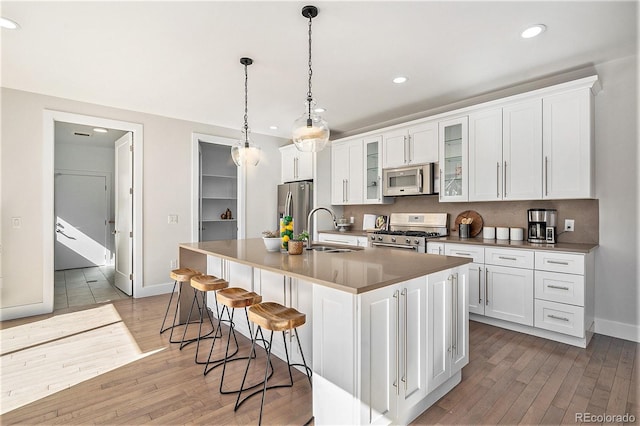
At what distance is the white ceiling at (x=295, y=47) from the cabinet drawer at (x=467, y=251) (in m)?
1.78

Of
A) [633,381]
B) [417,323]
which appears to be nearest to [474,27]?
[417,323]

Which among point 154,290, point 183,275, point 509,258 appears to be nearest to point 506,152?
point 509,258

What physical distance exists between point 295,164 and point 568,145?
387cm

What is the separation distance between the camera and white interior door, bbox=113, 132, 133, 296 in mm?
4594

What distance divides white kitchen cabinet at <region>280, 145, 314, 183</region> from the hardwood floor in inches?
132

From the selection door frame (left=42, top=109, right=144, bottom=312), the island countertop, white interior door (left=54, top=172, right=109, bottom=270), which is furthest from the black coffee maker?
white interior door (left=54, top=172, right=109, bottom=270)

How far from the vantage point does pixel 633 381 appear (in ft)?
7.43

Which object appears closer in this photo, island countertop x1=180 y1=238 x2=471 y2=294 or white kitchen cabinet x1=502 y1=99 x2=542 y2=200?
island countertop x1=180 y1=238 x2=471 y2=294

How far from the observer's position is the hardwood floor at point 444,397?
190 centimetres

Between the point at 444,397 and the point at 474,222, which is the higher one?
the point at 474,222

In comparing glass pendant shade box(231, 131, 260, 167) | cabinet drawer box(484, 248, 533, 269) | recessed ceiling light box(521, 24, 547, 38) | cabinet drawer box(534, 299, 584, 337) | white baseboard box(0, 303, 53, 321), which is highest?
recessed ceiling light box(521, 24, 547, 38)

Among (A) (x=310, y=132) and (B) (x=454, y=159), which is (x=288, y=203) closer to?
(B) (x=454, y=159)

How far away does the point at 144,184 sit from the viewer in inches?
180

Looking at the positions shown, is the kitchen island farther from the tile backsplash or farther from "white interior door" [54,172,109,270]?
"white interior door" [54,172,109,270]
